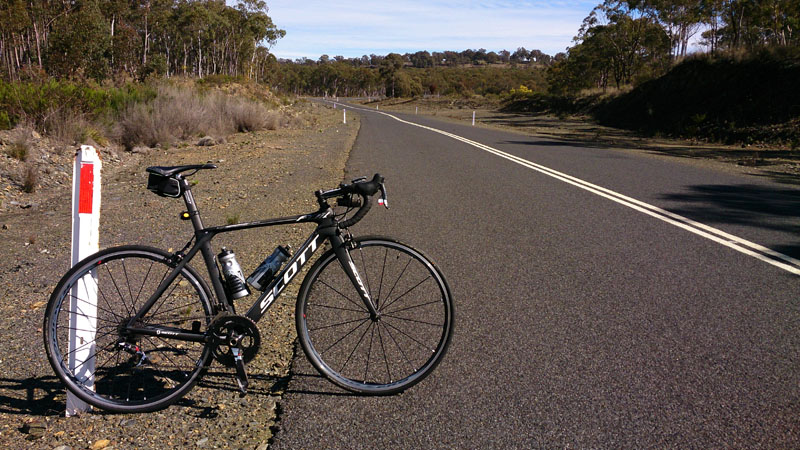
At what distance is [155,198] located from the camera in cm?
977

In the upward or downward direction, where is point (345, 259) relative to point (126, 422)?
upward

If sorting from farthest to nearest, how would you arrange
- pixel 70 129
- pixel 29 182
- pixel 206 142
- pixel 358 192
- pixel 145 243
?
1. pixel 206 142
2. pixel 70 129
3. pixel 29 182
4. pixel 145 243
5. pixel 358 192

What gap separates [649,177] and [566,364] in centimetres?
916

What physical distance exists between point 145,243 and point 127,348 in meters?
3.86

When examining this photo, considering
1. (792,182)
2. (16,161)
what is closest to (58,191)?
(16,161)

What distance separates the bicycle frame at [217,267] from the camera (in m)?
3.17

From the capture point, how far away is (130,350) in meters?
3.23

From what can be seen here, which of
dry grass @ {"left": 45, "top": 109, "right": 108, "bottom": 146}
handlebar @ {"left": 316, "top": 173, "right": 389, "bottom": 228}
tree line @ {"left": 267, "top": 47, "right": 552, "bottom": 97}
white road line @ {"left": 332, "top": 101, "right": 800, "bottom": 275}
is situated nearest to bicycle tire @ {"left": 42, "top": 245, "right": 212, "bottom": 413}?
handlebar @ {"left": 316, "top": 173, "right": 389, "bottom": 228}

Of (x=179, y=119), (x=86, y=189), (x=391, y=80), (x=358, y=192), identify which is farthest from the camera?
(x=391, y=80)

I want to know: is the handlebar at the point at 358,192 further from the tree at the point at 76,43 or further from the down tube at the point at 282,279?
the tree at the point at 76,43

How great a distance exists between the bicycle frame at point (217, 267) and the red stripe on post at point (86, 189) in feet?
1.39

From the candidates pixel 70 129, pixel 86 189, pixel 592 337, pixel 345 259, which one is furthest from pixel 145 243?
pixel 70 129

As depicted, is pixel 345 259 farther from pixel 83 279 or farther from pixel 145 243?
pixel 145 243

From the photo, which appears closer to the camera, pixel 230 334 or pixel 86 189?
pixel 86 189
